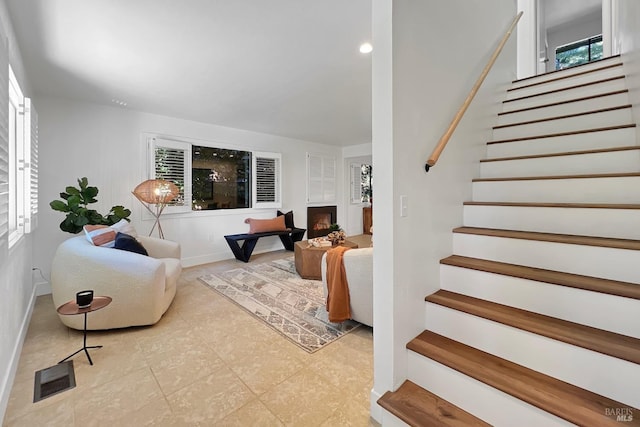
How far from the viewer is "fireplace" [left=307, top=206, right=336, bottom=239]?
648cm

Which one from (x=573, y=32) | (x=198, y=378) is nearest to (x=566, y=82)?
(x=198, y=378)

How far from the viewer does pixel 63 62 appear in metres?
2.54

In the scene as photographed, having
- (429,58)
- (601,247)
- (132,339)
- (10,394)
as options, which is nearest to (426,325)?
(601,247)

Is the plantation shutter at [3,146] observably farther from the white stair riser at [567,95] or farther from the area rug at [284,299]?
the white stair riser at [567,95]

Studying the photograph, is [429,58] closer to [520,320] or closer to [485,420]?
[520,320]

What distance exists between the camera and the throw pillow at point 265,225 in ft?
16.6

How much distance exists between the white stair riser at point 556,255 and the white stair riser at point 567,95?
1.98 metres

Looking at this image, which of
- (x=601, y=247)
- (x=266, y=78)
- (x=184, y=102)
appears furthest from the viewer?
(x=184, y=102)

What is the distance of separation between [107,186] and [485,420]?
4857mm

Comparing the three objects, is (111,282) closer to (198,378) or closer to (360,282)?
(198,378)

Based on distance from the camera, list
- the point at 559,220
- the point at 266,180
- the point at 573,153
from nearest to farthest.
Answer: the point at 559,220 < the point at 573,153 < the point at 266,180

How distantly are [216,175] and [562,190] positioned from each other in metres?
4.87

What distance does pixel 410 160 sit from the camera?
1430 mm

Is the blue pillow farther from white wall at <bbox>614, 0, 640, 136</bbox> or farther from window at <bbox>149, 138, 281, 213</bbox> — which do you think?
white wall at <bbox>614, 0, 640, 136</bbox>
